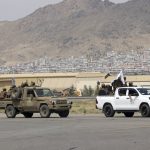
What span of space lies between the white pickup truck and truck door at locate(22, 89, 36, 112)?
362 centimetres

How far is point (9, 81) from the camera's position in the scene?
355ft

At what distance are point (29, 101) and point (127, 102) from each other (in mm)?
5271

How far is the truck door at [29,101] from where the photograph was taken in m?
35.7

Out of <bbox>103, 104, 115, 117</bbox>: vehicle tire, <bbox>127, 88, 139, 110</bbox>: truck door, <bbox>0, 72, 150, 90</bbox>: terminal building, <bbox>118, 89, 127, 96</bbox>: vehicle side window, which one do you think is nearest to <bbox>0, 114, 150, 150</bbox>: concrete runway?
<bbox>127, 88, 139, 110</bbox>: truck door

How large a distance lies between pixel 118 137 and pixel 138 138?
706 mm

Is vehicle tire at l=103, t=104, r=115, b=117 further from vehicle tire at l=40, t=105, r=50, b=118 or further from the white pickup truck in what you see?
vehicle tire at l=40, t=105, r=50, b=118

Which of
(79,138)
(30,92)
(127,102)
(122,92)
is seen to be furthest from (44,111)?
(79,138)

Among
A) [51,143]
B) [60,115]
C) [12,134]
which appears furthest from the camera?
[60,115]

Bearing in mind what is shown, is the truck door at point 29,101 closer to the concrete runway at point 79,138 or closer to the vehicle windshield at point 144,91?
the vehicle windshield at point 144,91

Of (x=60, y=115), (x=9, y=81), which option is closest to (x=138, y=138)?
(x=60, y=115)

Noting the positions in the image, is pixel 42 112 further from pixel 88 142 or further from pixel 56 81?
pixel 56 81

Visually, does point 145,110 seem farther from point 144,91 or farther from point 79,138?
point 79,138

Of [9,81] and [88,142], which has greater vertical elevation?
[9,81]

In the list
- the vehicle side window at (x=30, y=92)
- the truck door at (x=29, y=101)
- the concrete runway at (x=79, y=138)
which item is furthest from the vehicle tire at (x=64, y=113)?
the concrete runway at (x=79, y=138)
